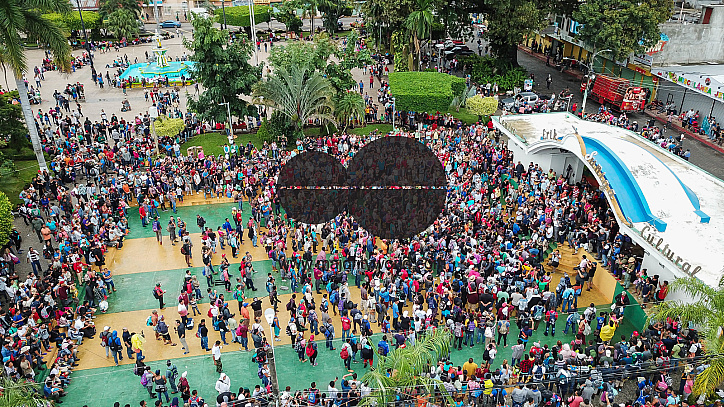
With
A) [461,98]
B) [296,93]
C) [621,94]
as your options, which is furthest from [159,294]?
[621,94]

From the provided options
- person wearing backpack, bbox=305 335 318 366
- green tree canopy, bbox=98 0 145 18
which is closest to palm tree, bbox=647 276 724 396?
person wearing backpack, bbox=305 335 318 366

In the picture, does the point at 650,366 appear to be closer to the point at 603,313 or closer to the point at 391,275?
the point at 603,313

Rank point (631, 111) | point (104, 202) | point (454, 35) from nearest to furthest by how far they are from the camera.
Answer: point (104, 202), point (631, 111), point (454, 35)

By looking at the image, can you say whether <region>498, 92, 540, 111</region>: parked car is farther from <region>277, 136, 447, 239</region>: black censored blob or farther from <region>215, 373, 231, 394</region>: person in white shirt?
<region>215, 373, 231, 394</region>: person in white shirt

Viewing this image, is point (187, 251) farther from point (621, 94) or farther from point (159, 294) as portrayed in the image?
point (621, 94)

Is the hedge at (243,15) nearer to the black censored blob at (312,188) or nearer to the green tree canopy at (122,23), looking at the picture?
the green tree canopy at (122,23)

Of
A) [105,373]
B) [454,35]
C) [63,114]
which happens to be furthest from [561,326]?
[63,114]
